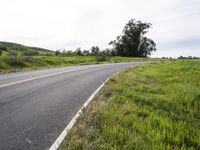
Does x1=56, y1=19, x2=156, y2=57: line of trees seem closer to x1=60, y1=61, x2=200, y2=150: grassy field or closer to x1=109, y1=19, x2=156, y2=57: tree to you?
x1=109, y1=19, x2=156, y2=57: tree

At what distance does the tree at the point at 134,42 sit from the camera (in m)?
75.4

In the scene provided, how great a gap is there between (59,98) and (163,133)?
4.30 m

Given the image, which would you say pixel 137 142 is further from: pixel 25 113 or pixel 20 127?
pixel 25 113

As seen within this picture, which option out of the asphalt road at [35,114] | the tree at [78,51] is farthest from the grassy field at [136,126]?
the tree at [78,51]

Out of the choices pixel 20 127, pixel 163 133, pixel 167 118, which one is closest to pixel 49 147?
pixel 20 127

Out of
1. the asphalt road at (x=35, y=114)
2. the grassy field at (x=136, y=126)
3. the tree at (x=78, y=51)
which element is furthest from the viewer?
the tree at (x=78, y=51)

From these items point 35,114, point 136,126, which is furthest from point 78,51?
point 136,126

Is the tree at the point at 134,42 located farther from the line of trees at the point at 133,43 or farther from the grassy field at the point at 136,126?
the grassy field at the point at 136,126

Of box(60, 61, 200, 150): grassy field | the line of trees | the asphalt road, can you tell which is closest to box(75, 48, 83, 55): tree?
the line of trees

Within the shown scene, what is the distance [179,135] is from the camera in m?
5.07

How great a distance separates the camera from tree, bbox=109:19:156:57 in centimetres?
7538

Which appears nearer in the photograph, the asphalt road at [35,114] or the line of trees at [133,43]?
the asphalt road at [35,114]

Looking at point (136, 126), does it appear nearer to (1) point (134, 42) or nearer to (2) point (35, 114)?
(2) point (35, 114)

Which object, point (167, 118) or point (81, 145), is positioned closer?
point (81, 145)
